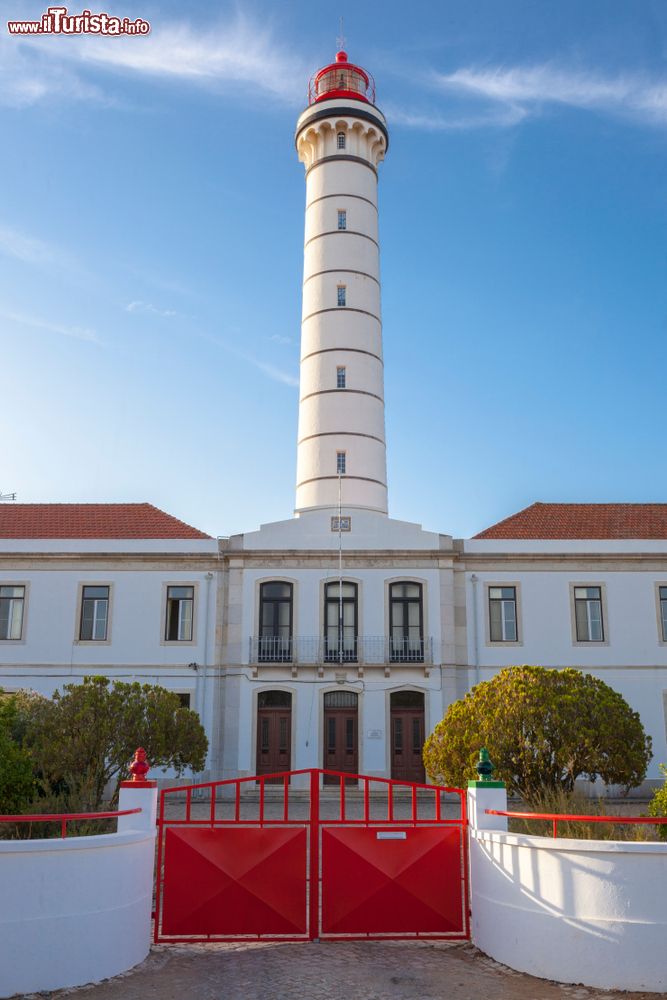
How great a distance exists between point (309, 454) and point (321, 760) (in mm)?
8318

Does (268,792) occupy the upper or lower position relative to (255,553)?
lower

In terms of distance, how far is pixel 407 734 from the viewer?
22719mm

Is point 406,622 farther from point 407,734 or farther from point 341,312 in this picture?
point 341,312

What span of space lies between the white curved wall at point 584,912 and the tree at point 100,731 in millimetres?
9167

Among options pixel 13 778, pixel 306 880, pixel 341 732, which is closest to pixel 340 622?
pixel 341 732

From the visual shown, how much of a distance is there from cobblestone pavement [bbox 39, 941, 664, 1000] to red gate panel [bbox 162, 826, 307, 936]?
0.72 ft

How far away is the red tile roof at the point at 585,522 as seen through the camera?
25297 mm

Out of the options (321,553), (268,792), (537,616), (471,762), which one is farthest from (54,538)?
(471,762)

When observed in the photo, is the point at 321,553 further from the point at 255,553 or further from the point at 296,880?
the point at 296,880

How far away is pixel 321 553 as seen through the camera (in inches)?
931

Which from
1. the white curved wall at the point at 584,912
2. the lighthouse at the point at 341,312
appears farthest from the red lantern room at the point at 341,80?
the white curved wall at the point at 584,912

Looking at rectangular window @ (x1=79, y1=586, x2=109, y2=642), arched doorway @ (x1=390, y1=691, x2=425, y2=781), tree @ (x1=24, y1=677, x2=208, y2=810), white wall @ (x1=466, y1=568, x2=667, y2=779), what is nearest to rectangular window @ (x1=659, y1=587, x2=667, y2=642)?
white wall @ (x1=466, y1=568, x2=667, y2=779)

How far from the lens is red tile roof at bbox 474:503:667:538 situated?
25.3 metres

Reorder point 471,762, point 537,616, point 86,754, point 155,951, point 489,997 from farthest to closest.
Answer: point 537,616 → point 86,754 → point 471,762 → point 155,951 → point 489,997
